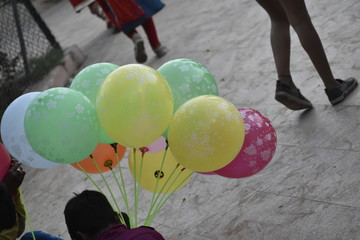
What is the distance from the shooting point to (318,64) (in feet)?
11.8

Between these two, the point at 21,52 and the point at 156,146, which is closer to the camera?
the point at 156,146

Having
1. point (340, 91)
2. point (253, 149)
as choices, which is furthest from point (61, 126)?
point (340, 91)

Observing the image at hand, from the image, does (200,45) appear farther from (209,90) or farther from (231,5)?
(209,90)

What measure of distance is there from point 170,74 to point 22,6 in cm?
582

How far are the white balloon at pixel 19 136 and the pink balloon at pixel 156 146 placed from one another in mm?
409

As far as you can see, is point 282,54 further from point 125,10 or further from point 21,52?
point 21,52

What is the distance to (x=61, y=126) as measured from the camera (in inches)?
95.3

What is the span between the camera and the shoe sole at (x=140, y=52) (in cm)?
600

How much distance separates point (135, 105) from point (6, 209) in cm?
68

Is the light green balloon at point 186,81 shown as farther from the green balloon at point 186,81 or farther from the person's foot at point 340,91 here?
the person's foot at point 340,91

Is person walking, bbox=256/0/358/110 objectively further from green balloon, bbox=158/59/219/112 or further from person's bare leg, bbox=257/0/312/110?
green balloon, bbox=158/59/219/112

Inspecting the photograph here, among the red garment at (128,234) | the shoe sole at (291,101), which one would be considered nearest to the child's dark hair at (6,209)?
the red garment at (128,234)

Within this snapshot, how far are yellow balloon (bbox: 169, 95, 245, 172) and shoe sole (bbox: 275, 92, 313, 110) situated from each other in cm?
129

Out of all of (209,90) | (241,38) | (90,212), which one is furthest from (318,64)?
(241,38)
